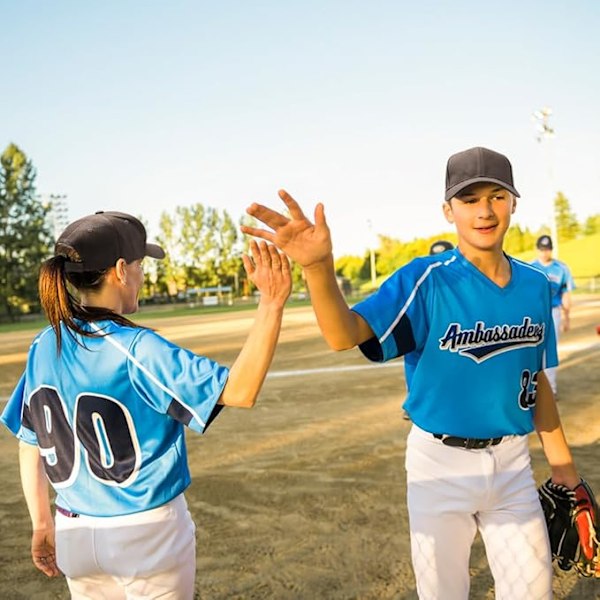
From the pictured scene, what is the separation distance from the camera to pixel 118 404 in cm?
182

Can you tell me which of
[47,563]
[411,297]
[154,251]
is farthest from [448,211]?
[47,563]

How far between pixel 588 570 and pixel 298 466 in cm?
364

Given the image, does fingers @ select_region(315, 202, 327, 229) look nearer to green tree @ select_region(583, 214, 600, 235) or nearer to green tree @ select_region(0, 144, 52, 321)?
green tree @ select_region(0, 144, 52, 321)

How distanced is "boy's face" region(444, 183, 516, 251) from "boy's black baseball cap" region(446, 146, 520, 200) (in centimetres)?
4

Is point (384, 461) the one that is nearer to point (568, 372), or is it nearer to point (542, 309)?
point (542, 309)

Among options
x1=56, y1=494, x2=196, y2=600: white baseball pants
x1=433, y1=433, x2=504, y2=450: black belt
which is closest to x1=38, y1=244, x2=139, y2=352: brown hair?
x1=56, y1=494, x2=196, y2=600: white baseball pants

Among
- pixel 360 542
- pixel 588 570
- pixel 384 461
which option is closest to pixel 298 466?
pixel 384 461

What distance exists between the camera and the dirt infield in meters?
3.70

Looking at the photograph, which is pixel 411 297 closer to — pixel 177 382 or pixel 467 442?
pixel 467 442

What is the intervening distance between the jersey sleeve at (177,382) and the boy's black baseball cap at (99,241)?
31cm

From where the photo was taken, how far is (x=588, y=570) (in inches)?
97.7

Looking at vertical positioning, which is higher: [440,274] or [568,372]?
[440,274]

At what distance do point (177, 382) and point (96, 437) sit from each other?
1.02 feet

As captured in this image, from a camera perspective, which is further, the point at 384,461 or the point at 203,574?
the point at 384,461
